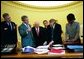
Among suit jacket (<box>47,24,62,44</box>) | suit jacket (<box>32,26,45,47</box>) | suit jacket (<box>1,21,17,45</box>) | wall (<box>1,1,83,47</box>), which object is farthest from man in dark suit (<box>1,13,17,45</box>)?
wall (<box>1,1,83,47</box>)

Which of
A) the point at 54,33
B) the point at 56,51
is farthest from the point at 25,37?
the point at 56,51

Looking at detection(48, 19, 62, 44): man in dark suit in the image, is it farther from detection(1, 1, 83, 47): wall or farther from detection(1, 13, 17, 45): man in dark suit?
detection(1, 1, 83, 47): wall

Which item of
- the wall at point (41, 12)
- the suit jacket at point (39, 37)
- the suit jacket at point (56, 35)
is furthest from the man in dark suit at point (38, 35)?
the wall at point (41, 12)

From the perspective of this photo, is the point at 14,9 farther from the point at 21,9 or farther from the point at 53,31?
the point at 53,31

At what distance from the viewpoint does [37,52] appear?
1.97 meters

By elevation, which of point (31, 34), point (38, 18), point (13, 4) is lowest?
point (31, 34)

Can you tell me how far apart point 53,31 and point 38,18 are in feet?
3.51

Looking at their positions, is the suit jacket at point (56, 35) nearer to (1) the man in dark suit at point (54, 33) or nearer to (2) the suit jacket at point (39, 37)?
(1) the man in dark suit at point (54, 33)

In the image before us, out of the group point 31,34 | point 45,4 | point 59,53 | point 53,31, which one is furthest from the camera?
point 45,4

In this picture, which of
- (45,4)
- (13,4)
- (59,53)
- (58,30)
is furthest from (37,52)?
(45,4)

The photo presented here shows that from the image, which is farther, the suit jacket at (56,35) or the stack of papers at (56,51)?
the suit jacket at (56,35)

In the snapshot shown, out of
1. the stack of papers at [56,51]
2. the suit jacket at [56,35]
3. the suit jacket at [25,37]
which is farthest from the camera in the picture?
the suit jacket at [56,35]

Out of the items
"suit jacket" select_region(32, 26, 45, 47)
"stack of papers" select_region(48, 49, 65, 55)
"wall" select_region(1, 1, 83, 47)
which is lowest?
"stack of papers" select_region(48, 49, 65, 55)

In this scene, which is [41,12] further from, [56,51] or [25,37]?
[56,51]
